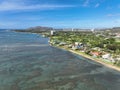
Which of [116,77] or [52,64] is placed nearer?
[116,77]

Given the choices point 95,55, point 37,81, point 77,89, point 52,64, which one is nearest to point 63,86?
point 77,89

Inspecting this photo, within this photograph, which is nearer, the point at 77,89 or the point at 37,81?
the point at 77,89

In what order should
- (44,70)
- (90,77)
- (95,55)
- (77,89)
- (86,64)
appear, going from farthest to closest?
(95,55) → (86,64) → (44,70) → (90,77) → (77,89)

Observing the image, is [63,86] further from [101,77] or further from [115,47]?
[115,47]

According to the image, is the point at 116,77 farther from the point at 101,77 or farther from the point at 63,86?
the point at 63,86

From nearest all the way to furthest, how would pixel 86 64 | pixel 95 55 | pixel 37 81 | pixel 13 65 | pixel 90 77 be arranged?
pixel 37 81
pixel 90 77
pixel 13 65
pixel 86 64
pixel 95 55

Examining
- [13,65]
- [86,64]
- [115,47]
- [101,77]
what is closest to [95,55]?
[86,64]

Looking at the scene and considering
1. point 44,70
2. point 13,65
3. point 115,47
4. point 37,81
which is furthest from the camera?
point 115,47

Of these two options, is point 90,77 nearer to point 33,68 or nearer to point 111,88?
point 111,88

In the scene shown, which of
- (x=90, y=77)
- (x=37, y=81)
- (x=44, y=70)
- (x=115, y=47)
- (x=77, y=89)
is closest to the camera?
(x=77, y=89)
